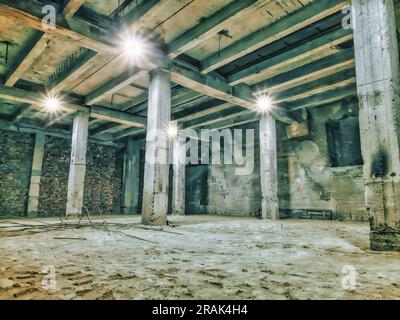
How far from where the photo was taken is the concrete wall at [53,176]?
1065 cm

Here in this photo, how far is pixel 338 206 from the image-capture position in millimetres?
8734

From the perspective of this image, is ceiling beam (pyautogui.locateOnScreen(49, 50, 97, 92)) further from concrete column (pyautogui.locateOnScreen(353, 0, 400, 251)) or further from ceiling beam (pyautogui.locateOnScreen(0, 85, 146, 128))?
concrete column (pyautogui.locateOnScreen(353, 0, 400, 251))

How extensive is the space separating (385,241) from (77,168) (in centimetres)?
870

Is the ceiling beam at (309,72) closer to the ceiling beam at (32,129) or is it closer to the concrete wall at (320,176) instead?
the concrete wall at (320,176)

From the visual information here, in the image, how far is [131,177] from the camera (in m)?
13.8

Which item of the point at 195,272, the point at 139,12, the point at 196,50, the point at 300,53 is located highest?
the point at 196,50

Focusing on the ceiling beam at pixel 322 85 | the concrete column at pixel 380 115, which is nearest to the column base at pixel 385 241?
the concrete column at pixel 380 115

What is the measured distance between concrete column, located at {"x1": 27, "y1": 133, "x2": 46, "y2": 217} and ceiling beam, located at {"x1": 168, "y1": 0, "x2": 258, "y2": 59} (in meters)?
8.50

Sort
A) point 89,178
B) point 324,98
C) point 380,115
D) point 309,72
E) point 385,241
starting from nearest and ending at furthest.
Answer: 1. point 385,241
2. point 380,115
3. point 309,72
4. point 324,98
5. point 89,178

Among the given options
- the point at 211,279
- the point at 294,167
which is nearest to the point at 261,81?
the point at 294,167

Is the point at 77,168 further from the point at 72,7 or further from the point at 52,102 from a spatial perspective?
the point at 72,7

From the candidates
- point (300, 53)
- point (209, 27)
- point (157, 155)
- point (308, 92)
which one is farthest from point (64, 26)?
point (308, 92)

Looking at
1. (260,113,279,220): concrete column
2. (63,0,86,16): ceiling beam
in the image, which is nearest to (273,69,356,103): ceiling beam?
(260,113,279,220): concrete column
